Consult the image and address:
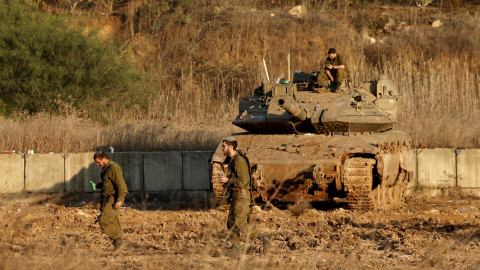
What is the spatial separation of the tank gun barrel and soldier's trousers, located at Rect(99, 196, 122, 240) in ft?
13.8

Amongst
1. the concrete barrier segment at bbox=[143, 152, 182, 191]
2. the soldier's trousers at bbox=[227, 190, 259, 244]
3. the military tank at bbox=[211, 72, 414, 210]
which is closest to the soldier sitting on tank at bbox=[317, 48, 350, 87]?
the military tank at bbox=[211, 72, 414, 210]

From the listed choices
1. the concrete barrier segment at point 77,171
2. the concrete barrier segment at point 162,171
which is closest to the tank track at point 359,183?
the concrete barrier segment at point 162,171

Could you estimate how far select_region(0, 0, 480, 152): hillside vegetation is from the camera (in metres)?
18.4

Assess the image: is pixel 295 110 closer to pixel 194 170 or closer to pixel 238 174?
pixel 194 170

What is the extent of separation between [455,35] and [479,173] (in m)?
15.6

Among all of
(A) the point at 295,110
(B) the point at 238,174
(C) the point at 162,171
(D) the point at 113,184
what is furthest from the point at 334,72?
(D) the point at 113,184

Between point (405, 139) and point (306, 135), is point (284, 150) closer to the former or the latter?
point (306, 135)

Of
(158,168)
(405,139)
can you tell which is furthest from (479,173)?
(158,168)

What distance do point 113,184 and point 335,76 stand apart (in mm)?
6763

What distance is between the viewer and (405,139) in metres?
14.2

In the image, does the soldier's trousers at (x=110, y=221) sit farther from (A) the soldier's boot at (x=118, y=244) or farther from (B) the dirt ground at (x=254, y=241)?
(B) the dirt ground at (x=254, y=241)

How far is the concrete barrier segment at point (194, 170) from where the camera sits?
50.9 feet

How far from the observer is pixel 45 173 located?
15.3 meters

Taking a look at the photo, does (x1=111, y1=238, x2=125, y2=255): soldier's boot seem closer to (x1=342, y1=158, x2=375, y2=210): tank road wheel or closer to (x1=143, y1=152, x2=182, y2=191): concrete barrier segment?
(x1=342, y1=158, x2=375, y2=210): tank road wheel
